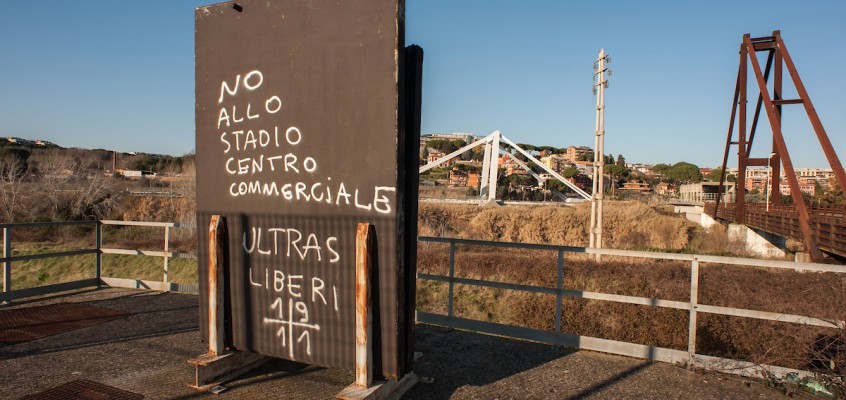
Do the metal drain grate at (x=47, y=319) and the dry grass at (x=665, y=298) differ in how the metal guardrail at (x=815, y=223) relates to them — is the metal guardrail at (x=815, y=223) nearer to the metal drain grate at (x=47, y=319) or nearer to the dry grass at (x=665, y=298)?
the dry grass at (x=665, y=298)

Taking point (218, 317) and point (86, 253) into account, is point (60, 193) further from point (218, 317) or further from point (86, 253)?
point (218, 317)

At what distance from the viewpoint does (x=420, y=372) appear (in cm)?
418

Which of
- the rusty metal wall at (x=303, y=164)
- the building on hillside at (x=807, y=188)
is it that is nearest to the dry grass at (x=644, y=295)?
the rusty metal wall at (x=303, y=164)

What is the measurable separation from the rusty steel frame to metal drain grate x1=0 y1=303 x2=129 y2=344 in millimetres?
21313

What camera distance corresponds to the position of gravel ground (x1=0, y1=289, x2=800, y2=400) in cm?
373

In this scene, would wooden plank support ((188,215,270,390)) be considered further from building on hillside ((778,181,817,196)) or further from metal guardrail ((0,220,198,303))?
building on hillside ((778,181,817,196))

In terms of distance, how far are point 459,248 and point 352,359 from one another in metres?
20.9

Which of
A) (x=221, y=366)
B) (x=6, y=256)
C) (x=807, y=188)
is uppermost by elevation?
(x=807, y=188)

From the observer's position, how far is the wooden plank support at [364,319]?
330 centimetres

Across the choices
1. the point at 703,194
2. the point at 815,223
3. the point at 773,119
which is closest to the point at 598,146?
the point at 815,223

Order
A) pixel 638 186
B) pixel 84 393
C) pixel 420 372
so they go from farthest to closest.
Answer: pixel 638 186
pixel 420 372
pixel 84 393

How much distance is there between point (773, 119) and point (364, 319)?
3395 cm

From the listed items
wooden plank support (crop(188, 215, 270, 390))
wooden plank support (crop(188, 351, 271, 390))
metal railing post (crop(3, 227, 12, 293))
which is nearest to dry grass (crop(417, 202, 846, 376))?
wooden plank support (crop(188, 351, 271, 390))

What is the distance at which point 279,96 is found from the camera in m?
3.83
